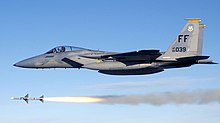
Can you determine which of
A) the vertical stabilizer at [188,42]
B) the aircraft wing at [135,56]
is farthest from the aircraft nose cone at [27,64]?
the vertical stabilizer at [188,42]

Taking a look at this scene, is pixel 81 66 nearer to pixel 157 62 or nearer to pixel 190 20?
pixel 157 62

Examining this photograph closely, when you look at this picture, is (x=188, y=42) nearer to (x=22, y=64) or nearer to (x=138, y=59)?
(x=138, y=59)

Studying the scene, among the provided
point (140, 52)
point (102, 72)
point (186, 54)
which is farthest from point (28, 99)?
point (186, 54)

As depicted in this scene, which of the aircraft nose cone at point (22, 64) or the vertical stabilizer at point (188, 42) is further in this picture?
the aircraft nose cone at point (22, 64)

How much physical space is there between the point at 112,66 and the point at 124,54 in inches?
57.3

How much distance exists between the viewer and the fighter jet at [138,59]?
3928cm

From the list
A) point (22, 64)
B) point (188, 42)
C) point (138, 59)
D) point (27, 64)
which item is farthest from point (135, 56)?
point (22, 64)

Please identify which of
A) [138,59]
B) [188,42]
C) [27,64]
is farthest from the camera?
[27,64]

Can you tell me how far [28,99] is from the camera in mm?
42344

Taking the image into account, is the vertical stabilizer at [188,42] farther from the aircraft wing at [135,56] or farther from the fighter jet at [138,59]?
the aircraft wing at [135,56]

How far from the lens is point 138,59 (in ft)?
130

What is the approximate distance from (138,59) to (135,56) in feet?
1.49

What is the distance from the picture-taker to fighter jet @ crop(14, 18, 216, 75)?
39.3 meters

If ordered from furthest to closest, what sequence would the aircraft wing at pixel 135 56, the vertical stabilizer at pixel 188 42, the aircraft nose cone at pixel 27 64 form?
the aircraft nose cone at pixel 27 64
the vertical stabilizer at pixel 188 42
the aircraft wing at pixel 135 56
